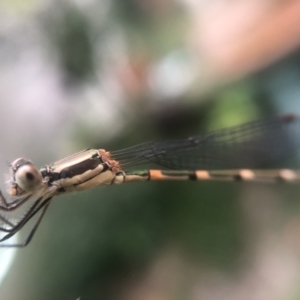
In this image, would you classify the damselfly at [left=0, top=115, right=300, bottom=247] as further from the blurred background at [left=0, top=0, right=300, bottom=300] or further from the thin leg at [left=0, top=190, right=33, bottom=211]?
the blurred background at [left=0, top=0, right=300, bottom=300]

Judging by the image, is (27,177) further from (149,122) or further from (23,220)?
(149,122)

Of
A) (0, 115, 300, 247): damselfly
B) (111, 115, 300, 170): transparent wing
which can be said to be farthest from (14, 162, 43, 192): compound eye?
(111, 115, 300, 170): transparent wing

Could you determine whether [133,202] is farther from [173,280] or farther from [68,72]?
[68,72]

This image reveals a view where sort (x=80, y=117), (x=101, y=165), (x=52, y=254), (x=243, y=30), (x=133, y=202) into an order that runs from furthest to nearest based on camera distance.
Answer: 1. (x=243, y=30)
2. (x=80, y=117)
3. (x=133, y=202)
4. (x=52, y=254)
5. (x=101, y=165)

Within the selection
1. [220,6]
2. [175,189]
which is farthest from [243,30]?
[175,189]

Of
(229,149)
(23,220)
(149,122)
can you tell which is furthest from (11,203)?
(149,122)

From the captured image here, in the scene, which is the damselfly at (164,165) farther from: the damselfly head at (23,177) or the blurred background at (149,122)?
the blurred background at (149,122)

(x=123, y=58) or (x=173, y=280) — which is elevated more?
(x=123, y=58)

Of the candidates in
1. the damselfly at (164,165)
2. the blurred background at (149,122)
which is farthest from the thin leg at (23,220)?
the blurred background at (149,122)
